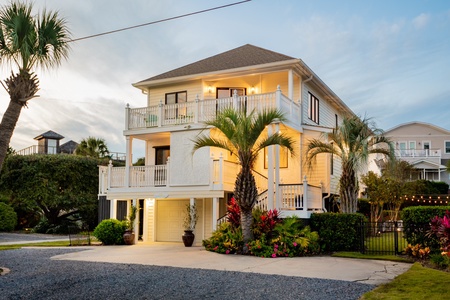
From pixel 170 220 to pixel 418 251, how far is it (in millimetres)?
12074

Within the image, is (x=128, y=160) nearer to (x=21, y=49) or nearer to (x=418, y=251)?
(x=21, y=49)

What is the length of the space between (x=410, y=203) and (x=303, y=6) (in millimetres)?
22390

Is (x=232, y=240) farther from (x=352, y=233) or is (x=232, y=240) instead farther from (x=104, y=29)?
(x=104, y=29)

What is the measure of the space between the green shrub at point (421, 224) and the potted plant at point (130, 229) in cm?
1144

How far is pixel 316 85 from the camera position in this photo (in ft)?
76.8

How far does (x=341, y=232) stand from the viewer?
55.1 ft

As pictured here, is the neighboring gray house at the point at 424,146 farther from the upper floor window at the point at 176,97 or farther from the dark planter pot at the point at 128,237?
the dark planter pot at the point at 128,237

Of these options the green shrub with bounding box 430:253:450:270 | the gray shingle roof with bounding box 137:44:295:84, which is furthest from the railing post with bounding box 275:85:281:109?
the green shrub with bounding box 430:253:450:270

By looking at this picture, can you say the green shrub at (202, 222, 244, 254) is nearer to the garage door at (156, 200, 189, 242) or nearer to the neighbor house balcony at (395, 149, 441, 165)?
the garage door at (156, 200, 189, 242)

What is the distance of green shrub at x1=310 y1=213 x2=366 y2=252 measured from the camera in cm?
1669

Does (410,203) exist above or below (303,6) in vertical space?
below

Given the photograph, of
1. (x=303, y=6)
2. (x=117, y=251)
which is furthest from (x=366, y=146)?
(x=117, y=251)

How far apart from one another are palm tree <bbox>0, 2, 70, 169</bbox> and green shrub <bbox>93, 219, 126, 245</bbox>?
8954 millimetres

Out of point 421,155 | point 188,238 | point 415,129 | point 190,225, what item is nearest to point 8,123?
point 188,238
